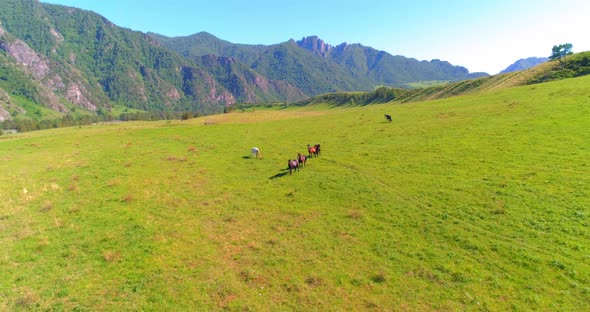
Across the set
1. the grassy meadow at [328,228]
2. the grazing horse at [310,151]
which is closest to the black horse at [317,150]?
the grazing horse at [310,151]

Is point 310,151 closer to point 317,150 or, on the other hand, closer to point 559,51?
point 317,150

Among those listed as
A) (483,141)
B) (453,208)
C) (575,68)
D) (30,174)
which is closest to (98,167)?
(30,174)

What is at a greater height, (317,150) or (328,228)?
(317,150)

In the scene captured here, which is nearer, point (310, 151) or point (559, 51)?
point (310, 151)

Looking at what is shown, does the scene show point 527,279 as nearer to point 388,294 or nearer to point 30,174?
point 388,294

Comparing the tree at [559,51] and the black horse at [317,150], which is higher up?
the tree at [559,51]

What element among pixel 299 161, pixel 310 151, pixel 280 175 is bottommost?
pixel 280 175

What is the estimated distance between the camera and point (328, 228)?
A: 21.1 m

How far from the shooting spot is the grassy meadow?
1489 cm

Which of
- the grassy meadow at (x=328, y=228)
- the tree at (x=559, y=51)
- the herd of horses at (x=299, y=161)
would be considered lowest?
the grassy meadow at (x=328, y=228)

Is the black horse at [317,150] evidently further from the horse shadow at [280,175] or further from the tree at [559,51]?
the tree at [559,51]

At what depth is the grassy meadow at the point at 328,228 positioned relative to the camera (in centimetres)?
1489

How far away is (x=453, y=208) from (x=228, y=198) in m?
19.0

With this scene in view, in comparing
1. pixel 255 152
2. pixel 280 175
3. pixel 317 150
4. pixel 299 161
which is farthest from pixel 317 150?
pixel 255 152
